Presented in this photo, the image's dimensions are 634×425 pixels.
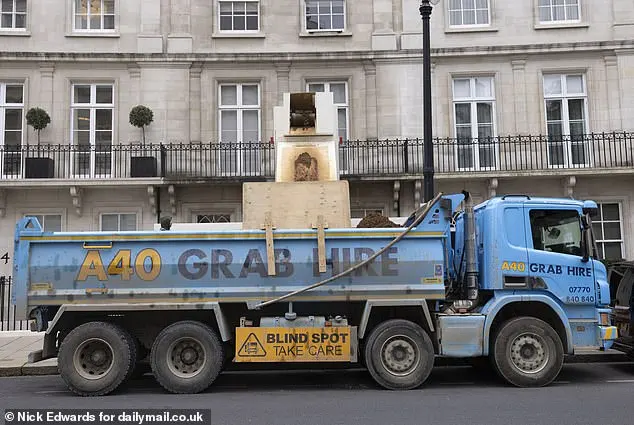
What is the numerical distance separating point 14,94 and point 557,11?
1665cm

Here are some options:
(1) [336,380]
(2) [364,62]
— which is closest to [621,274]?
(1) [336,380]

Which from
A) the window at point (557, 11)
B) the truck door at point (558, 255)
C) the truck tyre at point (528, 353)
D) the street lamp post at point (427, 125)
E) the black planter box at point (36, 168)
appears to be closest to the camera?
the truck tyre at point (528, 353)

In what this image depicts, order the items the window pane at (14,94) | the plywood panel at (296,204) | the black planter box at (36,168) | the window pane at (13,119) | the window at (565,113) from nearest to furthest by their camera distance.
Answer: the plywood panel at (296,204) → the black planter box at (36,168) → the window at (565,113) → the window pane at (13,119) → the window pane at (14,94)

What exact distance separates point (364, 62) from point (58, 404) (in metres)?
13.2

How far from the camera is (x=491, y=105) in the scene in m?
17.6

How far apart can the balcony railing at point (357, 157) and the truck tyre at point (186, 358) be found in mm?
8952

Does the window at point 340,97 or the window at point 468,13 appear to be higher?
the window at point 468,13

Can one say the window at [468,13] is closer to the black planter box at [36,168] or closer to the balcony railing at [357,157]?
the balcony railing at [357,157]

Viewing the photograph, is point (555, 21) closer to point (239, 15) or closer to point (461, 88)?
point (461, 88)

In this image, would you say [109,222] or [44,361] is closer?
[44,361]

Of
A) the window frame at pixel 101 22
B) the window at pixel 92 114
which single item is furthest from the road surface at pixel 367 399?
the window frame at pixel 101 22

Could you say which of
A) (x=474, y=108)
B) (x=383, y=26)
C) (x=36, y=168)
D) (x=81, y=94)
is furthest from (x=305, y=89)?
(x=36, y=168)

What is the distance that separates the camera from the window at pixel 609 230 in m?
16.9

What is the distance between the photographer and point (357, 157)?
55.8 ft
